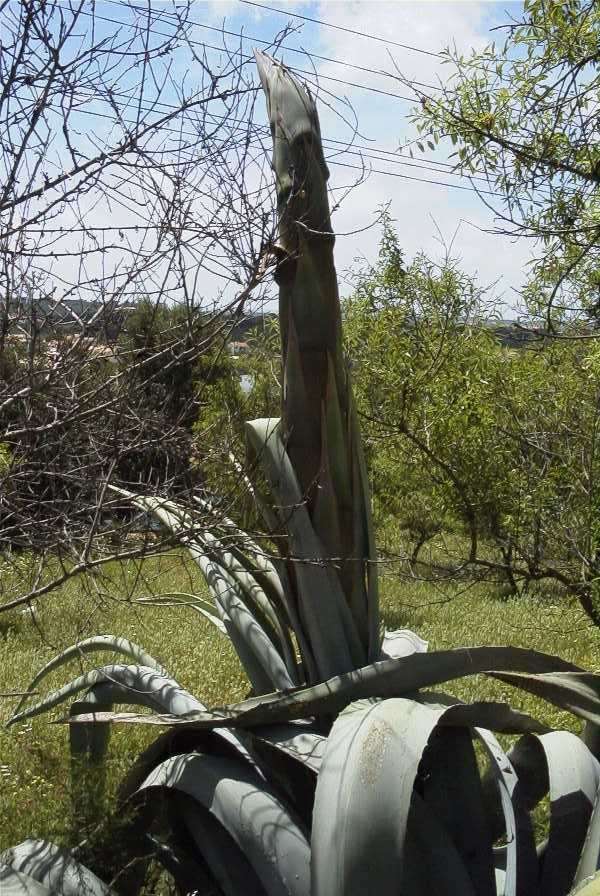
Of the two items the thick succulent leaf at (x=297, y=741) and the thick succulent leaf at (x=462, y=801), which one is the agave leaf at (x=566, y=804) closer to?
the thick succulent leaf at (x=462, y=801)

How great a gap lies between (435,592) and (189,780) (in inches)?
308

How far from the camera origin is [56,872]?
2.20 meters

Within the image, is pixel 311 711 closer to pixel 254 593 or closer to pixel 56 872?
pixel 254 593

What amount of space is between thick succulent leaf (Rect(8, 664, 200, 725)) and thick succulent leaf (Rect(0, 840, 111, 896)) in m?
0.46

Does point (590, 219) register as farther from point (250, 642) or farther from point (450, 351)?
point (450, 351)

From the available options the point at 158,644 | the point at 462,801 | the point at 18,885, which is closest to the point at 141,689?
the point at 18,885

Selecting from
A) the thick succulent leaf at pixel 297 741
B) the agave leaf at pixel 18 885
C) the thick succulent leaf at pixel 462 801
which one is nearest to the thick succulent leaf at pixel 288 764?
the thick succulent leaf at pixel 297 741

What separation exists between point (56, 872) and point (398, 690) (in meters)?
0.89

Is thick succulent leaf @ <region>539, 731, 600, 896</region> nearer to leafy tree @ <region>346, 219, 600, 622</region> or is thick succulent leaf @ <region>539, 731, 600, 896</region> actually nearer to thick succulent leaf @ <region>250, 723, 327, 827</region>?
thick succulent leaf @ <region>250, 723, 327, 827</region>

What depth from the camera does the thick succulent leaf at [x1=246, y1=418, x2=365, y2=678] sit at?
8.23 ft

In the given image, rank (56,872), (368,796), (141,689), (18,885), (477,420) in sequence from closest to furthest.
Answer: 1. (368,796)
2. (18,885)
3. (56,872)
4. (141,689)
5. (477,420)

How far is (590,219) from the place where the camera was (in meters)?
3.78

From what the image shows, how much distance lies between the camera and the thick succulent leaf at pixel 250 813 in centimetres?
218

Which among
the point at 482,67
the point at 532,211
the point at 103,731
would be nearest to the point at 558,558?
the point at 532,211
